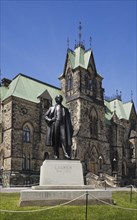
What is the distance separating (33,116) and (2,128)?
13.9ft

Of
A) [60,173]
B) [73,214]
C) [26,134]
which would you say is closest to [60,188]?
[60,173]

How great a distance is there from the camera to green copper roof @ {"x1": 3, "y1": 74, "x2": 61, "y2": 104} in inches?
1640

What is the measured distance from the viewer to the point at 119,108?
2371 inches

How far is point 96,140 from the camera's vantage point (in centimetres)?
Answer: 4747

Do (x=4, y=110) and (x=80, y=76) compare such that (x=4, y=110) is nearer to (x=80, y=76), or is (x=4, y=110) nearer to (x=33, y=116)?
(x=33, y=116)

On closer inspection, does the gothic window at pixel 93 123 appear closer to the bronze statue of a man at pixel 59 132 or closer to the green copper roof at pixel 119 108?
the green copper roof at pixel 119 108

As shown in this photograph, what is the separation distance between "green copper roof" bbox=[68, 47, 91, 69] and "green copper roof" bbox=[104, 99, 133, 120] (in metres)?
11.3

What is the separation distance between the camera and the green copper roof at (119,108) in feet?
193

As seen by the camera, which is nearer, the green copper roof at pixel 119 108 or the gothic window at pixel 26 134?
the gothic window at pixel 26 134

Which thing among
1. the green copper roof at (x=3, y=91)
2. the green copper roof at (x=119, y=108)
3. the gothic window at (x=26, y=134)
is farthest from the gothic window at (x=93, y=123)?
the green copper roof at (x=3, y=91)

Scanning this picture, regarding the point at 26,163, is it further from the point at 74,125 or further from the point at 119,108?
the point at 119,108

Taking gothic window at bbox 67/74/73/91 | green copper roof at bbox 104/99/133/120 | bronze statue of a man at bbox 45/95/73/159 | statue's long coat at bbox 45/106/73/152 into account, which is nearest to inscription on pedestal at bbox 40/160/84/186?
bronze statue of a man at bbox 45/95/73/159

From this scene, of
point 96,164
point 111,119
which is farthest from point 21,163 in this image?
point 111,119

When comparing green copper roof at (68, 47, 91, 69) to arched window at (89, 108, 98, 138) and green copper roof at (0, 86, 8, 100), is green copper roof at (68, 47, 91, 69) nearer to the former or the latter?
arched window at (89, 108, 98, 138)
